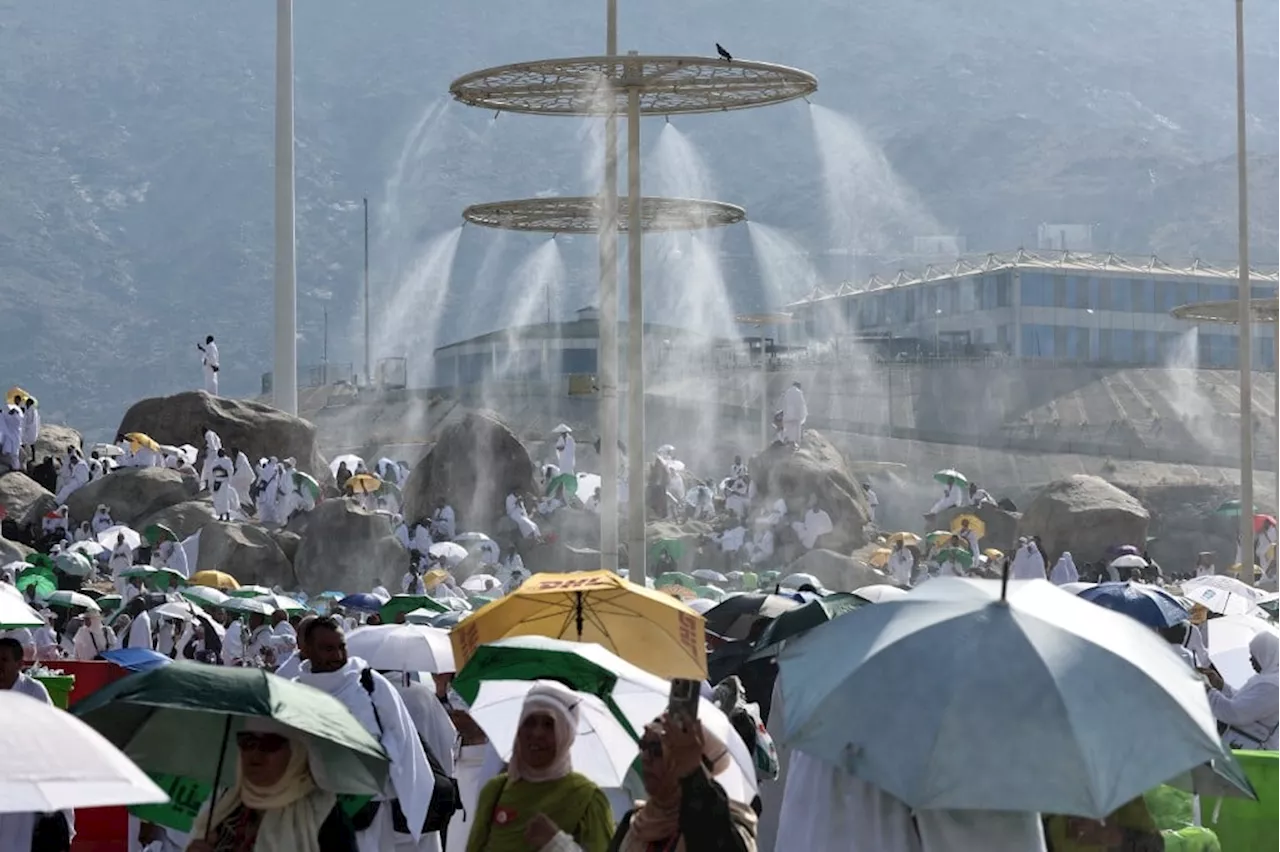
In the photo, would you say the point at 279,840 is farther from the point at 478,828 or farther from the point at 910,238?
the point at 910,238

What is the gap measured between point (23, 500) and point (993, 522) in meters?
16.4

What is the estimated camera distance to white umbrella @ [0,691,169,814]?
180 inches

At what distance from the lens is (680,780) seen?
567 cm

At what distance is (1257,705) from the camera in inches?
383

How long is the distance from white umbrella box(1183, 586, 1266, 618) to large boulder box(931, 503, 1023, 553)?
829 inches

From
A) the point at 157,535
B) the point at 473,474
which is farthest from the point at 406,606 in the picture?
the point at 473,474

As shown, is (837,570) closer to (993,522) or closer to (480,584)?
(480,584)

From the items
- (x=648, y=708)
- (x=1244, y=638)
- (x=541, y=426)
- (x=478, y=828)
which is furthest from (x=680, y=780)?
(x=541, y=426)

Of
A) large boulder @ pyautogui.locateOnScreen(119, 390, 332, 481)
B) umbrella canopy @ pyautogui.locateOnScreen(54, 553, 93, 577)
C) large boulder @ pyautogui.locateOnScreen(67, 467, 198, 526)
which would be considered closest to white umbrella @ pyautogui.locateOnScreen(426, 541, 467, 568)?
large boulder @ pyautogui.locateOnScreen(67, 467, 198, 526)

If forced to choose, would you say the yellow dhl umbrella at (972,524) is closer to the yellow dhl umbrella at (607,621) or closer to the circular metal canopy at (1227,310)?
the circular metal canopy at (1227,310)

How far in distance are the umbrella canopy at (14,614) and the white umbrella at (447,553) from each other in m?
20.9

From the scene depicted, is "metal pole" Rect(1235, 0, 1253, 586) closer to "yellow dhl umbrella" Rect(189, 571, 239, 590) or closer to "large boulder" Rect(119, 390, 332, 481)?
"yellow dhl umbrella" Rect(189, 571, 239, 590)

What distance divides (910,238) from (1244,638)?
167232 mm

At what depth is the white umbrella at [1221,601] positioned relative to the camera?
1631 centimetres
